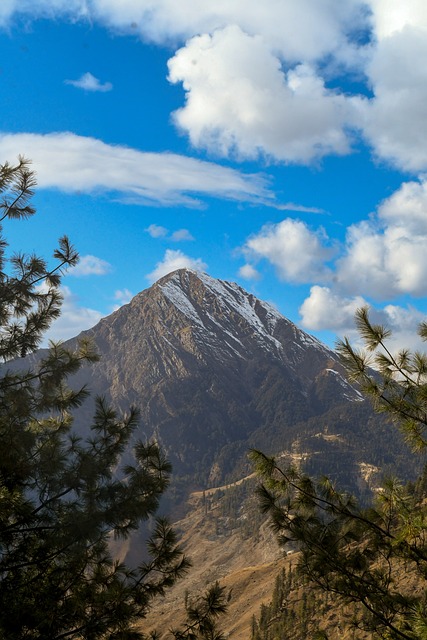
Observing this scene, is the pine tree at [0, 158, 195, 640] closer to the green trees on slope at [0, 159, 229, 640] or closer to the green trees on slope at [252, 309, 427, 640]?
the green trees on slope at [0, 159, 229, 640]

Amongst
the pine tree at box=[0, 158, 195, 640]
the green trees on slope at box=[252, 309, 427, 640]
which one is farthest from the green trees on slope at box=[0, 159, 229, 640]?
the green trees on slope at box=[252, 309, 427, 640]

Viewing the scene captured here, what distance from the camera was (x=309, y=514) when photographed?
349 inches

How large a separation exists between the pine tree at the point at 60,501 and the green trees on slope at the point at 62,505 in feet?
0.08

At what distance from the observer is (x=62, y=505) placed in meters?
11.4

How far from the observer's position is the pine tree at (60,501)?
980 centimetres

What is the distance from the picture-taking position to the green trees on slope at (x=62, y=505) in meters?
9.82

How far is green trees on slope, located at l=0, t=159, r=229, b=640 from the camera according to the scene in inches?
387

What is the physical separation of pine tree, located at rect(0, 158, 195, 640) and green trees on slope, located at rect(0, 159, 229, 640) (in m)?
0.02

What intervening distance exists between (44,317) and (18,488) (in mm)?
4203

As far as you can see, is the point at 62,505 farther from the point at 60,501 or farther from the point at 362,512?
the point at 362,512

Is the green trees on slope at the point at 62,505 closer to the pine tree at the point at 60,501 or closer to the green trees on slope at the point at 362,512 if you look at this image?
the pine tree at the point at 60,501

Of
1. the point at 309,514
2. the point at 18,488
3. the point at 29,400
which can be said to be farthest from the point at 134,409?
the point at 309,514

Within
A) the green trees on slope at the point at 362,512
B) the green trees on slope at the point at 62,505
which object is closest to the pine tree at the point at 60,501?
the green trees on slope at the point at 62,505

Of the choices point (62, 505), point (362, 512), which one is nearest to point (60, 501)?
point (62, 505)
